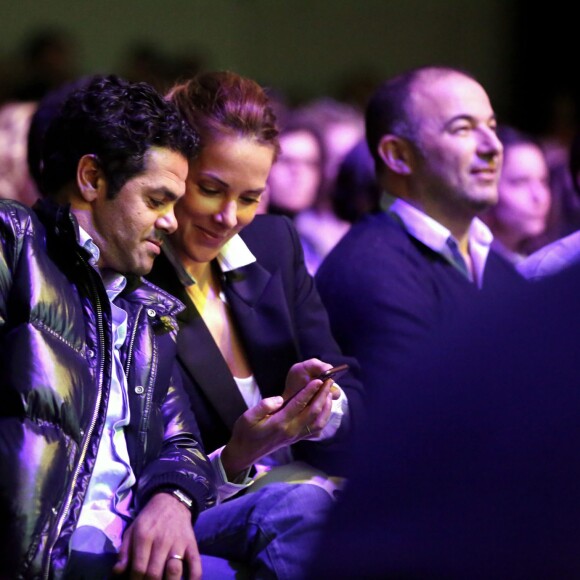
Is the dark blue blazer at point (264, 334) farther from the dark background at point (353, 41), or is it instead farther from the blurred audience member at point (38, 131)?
the dark background at point (353, 41)

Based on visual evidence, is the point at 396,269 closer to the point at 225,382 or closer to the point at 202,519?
the point at 225,382

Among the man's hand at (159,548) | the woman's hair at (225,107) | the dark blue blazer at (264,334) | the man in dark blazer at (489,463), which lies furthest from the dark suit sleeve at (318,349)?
the man in dark blazer at (489,463)

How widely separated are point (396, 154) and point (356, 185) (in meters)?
0.80

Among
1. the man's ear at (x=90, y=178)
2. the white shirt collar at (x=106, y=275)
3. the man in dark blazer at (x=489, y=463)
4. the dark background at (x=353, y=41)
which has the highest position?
the man in dark blazer at (x=489, y=463)

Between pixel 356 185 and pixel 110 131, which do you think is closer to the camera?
pixel 110 131

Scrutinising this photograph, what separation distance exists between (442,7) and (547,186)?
15.6 ft

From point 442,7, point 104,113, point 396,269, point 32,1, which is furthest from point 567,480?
point 442,7

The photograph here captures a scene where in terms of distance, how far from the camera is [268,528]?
200 centimetres

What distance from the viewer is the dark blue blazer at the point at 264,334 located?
2.41 m

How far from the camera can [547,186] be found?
177 inches

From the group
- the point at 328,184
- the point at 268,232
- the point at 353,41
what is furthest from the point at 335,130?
the point at 353,41

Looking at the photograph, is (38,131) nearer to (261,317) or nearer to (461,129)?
(261,317)

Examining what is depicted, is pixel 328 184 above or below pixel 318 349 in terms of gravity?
below

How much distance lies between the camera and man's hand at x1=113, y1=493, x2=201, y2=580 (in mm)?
1923
